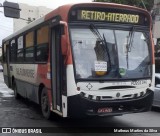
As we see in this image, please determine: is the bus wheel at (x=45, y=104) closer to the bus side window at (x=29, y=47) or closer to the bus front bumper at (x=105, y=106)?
the bus side window at (x=29, y=47)

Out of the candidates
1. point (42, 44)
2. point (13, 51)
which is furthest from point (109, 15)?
point (13, 51)

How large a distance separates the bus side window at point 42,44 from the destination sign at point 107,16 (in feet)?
5.57

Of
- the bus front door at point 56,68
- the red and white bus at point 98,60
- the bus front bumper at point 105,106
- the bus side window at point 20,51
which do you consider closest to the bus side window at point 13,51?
the bus side window at point 20,51

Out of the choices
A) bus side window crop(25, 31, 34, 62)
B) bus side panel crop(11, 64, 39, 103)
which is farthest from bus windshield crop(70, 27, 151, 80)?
bus side window crop(25, 31, 34, 62)

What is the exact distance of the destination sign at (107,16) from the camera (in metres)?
8.30

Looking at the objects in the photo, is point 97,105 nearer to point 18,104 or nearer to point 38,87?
point 38,87

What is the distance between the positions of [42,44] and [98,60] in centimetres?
252

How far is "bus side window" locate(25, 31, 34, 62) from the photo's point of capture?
11.3m

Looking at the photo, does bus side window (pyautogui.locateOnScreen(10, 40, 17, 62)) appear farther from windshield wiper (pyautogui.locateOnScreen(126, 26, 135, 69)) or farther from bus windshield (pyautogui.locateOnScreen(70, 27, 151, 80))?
windshield wiper (pyautogui.locateOnScreen(126, 26, 135, 69))

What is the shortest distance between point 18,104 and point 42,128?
4.88 meters

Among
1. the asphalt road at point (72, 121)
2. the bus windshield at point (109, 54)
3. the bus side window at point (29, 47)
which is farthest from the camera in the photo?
the bus side window at point (29, 47)

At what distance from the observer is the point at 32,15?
84688 millimetres

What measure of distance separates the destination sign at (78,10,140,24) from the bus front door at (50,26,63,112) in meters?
0.79

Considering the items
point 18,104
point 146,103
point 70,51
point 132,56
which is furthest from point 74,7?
point 18,104
